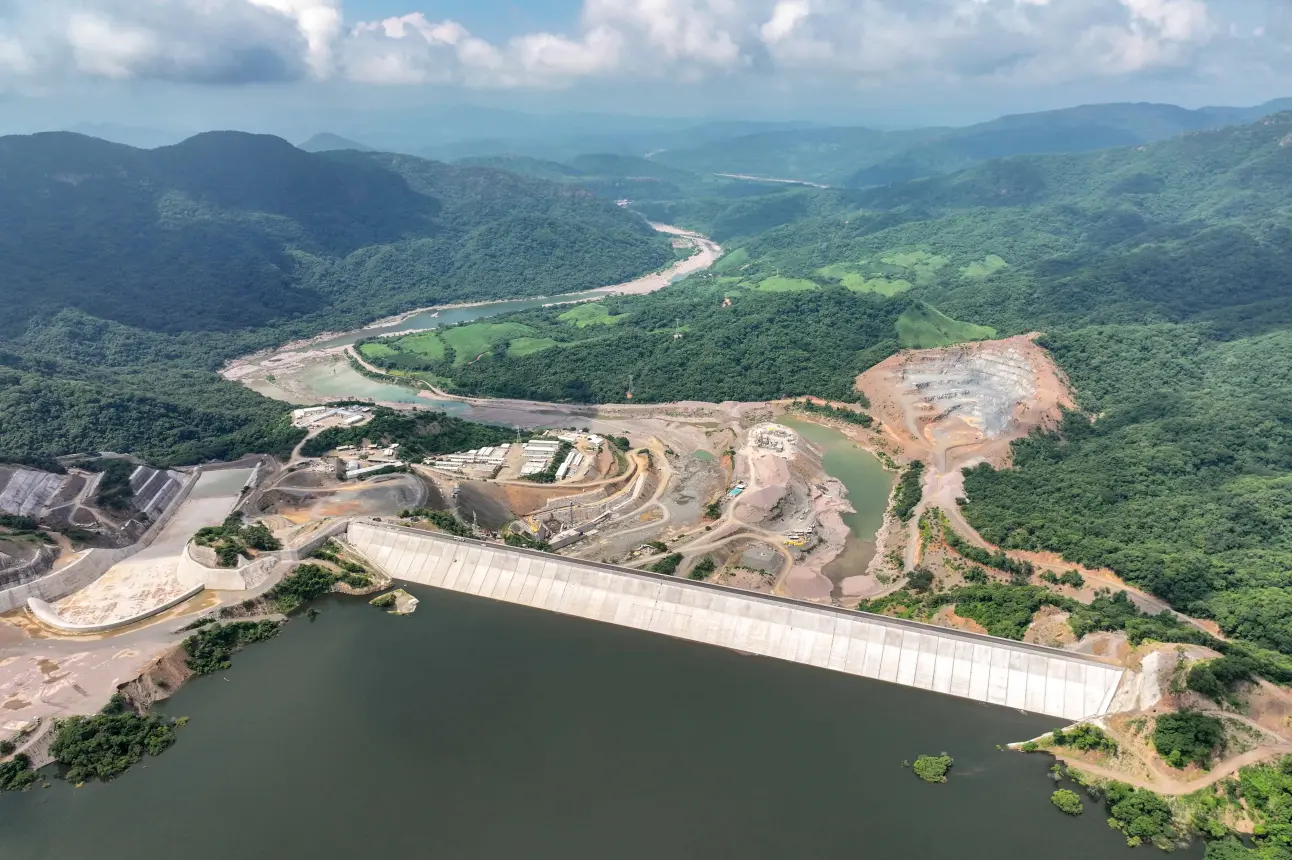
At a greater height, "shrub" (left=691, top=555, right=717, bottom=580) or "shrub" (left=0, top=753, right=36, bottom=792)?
"shrub" (left=0, top=753, right=36, bottom=792)

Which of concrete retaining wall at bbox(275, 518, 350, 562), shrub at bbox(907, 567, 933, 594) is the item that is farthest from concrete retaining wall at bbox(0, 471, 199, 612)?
shrub at bbox(907, 567, 933, 594)


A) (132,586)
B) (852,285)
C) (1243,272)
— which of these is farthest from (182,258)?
(1243,272)

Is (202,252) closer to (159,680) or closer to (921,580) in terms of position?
(159,680)

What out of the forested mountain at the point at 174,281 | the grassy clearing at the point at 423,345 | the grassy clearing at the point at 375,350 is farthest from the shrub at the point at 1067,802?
the grassy clearing at the point at 375,350

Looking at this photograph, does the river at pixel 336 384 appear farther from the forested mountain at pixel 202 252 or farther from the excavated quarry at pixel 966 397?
the excavated quarry at pixel 966 397

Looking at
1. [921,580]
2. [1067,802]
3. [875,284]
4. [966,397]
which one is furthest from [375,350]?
[1067,802]

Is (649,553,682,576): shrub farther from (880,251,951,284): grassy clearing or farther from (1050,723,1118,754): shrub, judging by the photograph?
(880,251,951,284): grassy clearing
